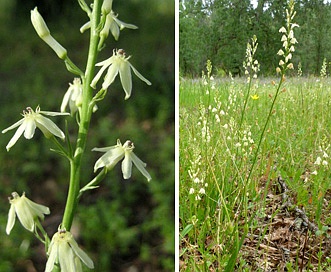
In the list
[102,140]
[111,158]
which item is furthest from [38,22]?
[102,140]

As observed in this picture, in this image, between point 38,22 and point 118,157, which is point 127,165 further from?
point 38,22

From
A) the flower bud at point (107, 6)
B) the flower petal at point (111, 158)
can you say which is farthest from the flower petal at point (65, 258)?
the flower bud at point (107, 6)

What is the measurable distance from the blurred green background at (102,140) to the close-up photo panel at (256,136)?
0.76 m

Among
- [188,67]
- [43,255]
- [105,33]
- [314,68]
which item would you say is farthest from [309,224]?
[43,255]

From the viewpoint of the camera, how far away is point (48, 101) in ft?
8.91

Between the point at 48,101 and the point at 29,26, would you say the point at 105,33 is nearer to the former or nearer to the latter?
the point at 48,101

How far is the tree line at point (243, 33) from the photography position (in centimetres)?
155

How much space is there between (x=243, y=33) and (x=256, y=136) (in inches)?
10.8

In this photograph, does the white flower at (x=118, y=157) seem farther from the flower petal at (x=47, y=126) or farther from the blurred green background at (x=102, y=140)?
the blurred green background at (x=102, y=140)

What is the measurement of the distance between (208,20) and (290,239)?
24.6 inches

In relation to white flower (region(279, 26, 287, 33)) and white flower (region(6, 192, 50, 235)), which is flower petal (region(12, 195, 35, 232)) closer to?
white flower (region(6, 192, 50, 235))

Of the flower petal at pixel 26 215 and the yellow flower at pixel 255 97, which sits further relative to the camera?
the yellow flower at pixel 255 97

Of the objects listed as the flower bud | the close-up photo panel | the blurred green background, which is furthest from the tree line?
the blurred green background

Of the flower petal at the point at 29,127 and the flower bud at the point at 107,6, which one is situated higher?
the flower bud at the point at 107,6
